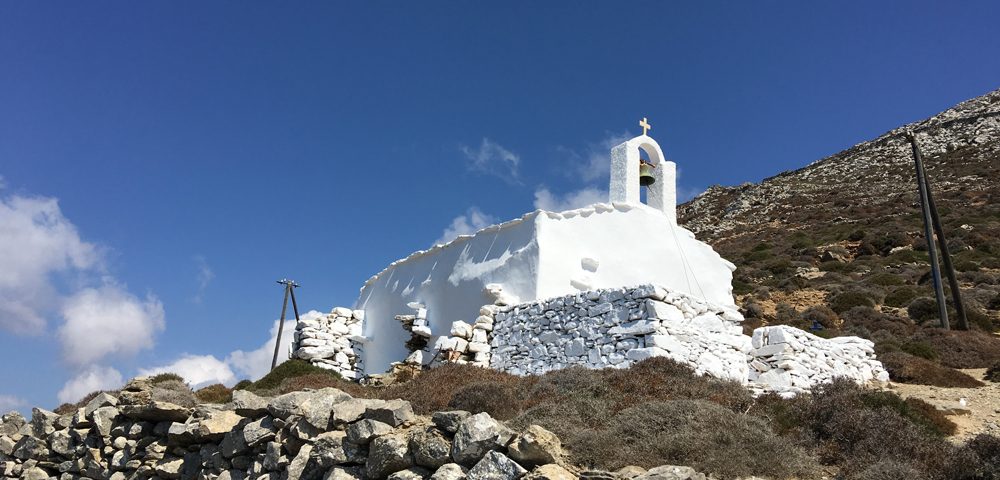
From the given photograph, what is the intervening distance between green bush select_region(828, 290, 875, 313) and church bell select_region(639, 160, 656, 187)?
11012mm

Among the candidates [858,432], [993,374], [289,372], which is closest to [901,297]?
[993,374]

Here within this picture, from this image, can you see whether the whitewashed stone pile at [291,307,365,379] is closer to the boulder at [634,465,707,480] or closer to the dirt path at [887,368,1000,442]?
the dirt path at [887,368,1000,442]

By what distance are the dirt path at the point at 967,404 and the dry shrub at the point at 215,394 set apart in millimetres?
12498

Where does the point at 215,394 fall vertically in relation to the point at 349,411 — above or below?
above

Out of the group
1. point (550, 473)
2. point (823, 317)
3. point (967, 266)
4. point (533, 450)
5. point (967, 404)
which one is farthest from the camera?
point (967, 266)

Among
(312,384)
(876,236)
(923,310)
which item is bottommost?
(312,384)

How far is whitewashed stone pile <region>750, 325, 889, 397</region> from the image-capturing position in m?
13.7

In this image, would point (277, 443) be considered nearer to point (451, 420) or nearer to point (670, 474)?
point (451, 420)

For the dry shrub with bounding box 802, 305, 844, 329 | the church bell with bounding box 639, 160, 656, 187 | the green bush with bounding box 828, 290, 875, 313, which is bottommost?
the dry shrub with bounding box 802, 305, 844, 329

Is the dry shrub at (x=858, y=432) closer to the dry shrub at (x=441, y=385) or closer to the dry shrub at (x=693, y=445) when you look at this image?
the dry shrub at (x=693, y=445)

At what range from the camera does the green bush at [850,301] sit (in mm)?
24730

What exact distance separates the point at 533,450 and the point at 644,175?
1316cm

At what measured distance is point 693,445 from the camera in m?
6.15

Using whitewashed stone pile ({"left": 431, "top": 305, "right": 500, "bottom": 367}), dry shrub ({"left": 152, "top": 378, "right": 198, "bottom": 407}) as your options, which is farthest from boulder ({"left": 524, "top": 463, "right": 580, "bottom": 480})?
whitewashed stone pile ({"left": 431, "top": 305, "right": 500, "bottom": 367})
